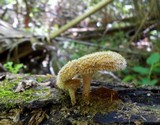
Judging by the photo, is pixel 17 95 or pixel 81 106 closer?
pixel 81 106

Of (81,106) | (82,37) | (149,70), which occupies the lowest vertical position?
(149,70)

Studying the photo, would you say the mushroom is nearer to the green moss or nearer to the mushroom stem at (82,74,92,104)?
the mushroom stem at (82,74,92,104)

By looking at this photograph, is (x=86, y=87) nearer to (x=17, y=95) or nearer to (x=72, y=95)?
(x=72, y=95)

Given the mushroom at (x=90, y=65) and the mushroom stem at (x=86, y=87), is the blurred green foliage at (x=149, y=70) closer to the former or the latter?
the mushroom stem at (x=86, y=87)

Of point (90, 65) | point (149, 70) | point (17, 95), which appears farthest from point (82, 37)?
point (90, 65)

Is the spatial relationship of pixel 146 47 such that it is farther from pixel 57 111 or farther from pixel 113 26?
pixel 57 111

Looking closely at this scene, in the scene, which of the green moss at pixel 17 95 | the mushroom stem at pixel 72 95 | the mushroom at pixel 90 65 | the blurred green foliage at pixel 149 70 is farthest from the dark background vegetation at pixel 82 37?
the mushroom at pixel 90 65
